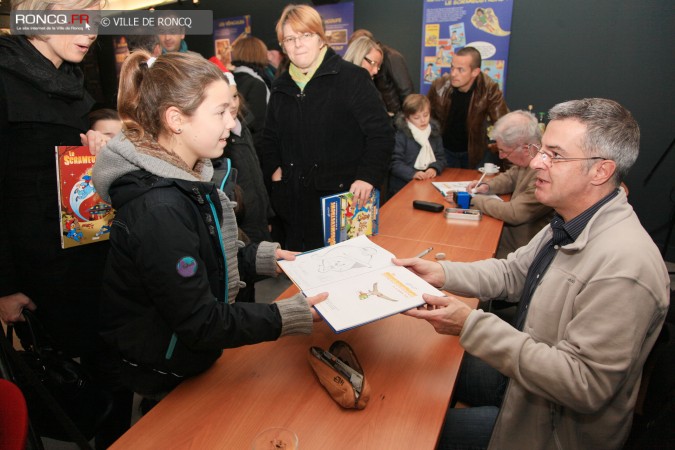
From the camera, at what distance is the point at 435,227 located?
2508mm

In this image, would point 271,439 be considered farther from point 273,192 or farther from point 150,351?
point 273,192

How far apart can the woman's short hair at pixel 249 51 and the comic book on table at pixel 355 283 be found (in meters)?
2.58

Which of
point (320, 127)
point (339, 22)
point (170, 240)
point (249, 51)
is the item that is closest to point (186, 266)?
point (170, 240)

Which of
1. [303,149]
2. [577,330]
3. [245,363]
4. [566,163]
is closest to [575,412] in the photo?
[577,330]

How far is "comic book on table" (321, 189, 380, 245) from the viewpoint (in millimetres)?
2008

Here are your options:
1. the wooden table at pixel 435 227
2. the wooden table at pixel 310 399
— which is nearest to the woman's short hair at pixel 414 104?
the wooden table at pixel 435 227

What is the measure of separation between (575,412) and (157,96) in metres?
1.45

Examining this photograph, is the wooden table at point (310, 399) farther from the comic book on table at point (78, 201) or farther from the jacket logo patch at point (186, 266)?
the comic book on table at point (78, 201)

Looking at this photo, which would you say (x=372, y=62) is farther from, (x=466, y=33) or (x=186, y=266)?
(x=186, y=266)

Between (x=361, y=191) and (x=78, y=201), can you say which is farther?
(x=361, y=191)

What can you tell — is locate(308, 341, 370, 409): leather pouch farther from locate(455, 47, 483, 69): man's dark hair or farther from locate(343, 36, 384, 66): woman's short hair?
locate(455, 47, 483, 69): man's dark hair

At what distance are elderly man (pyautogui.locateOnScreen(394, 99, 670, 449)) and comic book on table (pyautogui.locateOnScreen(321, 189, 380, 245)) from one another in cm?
81

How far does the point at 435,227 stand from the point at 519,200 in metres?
0.53

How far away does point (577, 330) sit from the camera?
1120mm
